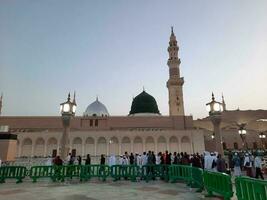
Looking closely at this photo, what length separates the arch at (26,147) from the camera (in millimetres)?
45503

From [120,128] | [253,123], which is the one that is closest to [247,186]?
[120,128]

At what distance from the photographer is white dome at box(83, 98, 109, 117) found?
194 feet

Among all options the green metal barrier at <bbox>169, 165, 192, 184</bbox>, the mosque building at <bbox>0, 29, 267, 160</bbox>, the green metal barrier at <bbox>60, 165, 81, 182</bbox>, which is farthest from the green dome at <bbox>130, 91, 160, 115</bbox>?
the green metal barrier at <bbox>169, 165, 192, 184</bbox>

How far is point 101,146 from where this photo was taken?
157 feet

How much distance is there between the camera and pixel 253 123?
65.4 meters

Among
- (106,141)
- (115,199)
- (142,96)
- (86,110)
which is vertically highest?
(142,96)

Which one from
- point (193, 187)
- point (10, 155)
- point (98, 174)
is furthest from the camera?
point (10, 155)

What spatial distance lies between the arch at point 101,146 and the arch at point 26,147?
12.9m

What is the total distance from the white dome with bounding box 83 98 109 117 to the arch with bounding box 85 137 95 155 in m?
11.3

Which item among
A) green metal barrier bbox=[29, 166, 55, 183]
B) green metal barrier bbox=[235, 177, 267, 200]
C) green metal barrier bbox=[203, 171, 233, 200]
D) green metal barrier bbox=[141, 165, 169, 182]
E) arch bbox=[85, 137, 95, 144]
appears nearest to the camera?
green metal barrier bbox=[235, 177, 267, 200]

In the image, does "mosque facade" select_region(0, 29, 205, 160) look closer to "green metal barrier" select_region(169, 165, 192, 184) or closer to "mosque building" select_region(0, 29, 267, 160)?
"mosque building" select_region(0, 29, 267, 160)

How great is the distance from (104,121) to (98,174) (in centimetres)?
4052

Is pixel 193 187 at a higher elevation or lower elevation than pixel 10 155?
lower

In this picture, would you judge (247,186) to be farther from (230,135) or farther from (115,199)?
(230,135)
